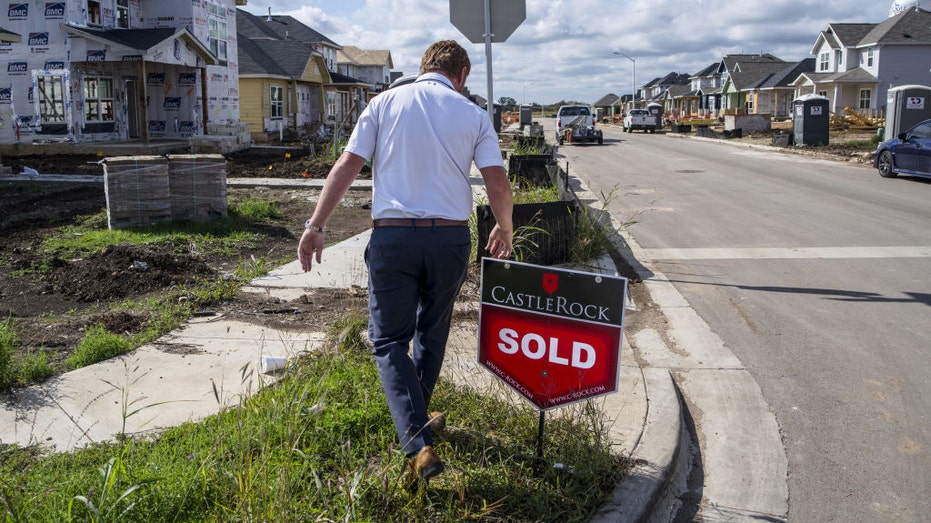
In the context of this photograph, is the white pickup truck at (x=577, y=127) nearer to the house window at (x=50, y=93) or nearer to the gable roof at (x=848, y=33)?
the house window at (x=50, y=93)

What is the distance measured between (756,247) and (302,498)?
27.9 feet

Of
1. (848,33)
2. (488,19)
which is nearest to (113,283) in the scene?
(488,19)

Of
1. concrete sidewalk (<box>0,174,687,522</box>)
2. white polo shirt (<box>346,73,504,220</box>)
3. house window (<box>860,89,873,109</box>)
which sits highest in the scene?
house window (<box>860,89,873,109</box>)

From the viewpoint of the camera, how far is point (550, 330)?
12.7 ft

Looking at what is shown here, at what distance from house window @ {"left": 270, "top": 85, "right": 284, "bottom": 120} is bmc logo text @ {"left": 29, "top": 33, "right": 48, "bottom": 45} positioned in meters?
15.3

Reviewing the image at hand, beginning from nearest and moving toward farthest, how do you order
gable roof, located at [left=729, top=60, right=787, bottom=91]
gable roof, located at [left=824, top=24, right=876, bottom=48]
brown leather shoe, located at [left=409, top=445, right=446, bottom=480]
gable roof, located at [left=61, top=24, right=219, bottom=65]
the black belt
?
brown leather shoe, located at [left=409, top=445, right=446, bottom=480] → the black belt → gable roof, located at [left=61, top=24, right=219, bottom=65] → gable roof, located at [left=824, top=24, right=876, bottom=48] → gable roof, located at [left=729, top=60, right=787, bottom=91]

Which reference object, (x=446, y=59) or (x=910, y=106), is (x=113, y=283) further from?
(x=910, y=106)

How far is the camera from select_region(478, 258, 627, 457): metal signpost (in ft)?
12.3

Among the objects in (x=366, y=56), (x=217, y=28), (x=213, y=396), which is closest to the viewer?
(x=213, y=396)

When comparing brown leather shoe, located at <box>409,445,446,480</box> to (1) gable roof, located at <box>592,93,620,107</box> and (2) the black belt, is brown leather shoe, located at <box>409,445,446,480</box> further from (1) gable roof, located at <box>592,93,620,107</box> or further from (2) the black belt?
(1) gable roof, located at <box>592,93,620,107</box>

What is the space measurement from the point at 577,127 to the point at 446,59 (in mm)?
37438

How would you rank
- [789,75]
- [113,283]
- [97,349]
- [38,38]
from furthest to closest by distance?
1. [789,75]
2. [38,38]
3. [113,283]
4. [97,349]

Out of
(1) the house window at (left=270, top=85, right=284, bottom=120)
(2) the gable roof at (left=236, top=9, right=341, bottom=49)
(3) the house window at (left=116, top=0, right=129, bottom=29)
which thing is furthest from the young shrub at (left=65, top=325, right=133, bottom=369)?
(2) the gable roof at (left=236, top=9, right=341, bottom=49)

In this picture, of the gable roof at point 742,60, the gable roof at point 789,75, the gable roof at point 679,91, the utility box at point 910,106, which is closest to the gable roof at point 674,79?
the gable roof at point 679,91
